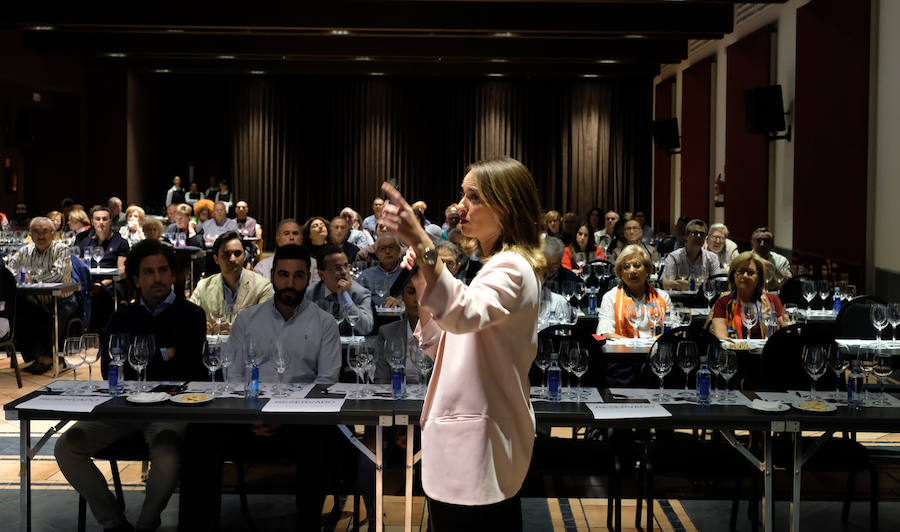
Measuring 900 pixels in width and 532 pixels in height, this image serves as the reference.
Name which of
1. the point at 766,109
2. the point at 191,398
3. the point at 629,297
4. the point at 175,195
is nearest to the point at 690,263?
the point at 766,109

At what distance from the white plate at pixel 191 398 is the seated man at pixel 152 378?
28cm

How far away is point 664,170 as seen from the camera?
65.9 feet

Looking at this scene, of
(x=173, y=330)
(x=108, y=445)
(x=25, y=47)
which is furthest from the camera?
(x=25, y=47)

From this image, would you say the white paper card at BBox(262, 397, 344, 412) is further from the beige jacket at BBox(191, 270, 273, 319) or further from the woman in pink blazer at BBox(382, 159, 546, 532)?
the beige jacket at BBox(191, 270, 273, 319)

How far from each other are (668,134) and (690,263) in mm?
8940

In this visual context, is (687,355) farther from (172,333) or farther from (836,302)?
(836,302)

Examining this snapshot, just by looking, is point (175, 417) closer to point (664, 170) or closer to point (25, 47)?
point (25, 47)

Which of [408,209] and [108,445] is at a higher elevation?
[408,209]

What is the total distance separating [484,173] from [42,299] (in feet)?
23.9

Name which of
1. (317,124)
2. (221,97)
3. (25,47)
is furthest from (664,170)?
(25,47)

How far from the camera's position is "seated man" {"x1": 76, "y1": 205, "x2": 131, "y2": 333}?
31.6 ft

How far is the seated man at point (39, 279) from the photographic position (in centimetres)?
836

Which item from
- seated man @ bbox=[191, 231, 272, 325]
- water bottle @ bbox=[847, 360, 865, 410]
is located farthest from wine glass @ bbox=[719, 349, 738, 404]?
seated man @ bbox=[191, 231, 272, 325]

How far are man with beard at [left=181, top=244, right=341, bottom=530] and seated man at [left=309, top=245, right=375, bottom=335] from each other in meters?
1.38
